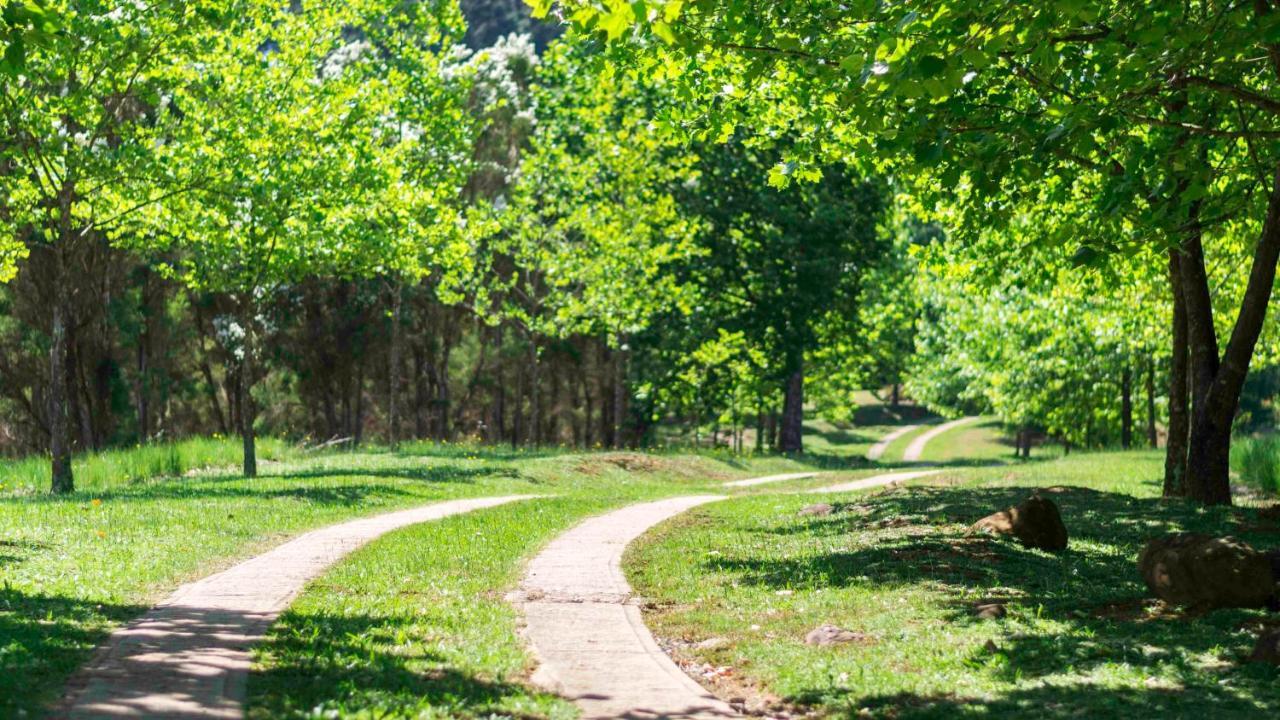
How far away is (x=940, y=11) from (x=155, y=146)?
15467 millimetres

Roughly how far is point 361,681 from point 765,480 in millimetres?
23509

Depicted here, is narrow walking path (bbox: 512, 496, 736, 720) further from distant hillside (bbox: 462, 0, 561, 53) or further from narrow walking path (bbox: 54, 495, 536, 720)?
distant hillside (bbox: 462, 0, 561, 53)

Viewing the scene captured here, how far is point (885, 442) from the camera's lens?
74000 millimetres

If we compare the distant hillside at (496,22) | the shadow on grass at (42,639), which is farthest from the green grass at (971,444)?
the distant hillside at (496,22)

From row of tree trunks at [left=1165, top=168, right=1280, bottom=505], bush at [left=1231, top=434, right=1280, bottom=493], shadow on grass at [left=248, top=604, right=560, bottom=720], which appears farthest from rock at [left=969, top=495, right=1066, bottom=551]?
bush at [left=1231, top=434, right=1280, bottom=493]

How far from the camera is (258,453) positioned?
32750 mm

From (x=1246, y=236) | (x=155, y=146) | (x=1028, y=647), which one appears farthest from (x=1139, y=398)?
(x=1028, y=647)

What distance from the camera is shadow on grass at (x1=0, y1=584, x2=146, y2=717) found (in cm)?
719

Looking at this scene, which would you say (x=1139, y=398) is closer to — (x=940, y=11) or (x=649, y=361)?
(x=649, y=361)

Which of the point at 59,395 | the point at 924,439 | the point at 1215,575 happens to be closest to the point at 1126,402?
the point at 924,439

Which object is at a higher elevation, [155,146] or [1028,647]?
[155,146]

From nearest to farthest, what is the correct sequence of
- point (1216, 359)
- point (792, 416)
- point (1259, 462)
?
1. point (1216, 359)
2. point (1259, 462)
3. point (792, 416)

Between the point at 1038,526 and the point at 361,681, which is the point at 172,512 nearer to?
the point at 361,681

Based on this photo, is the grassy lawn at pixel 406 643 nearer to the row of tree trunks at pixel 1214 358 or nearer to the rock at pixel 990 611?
the rock at pixel 990 611
